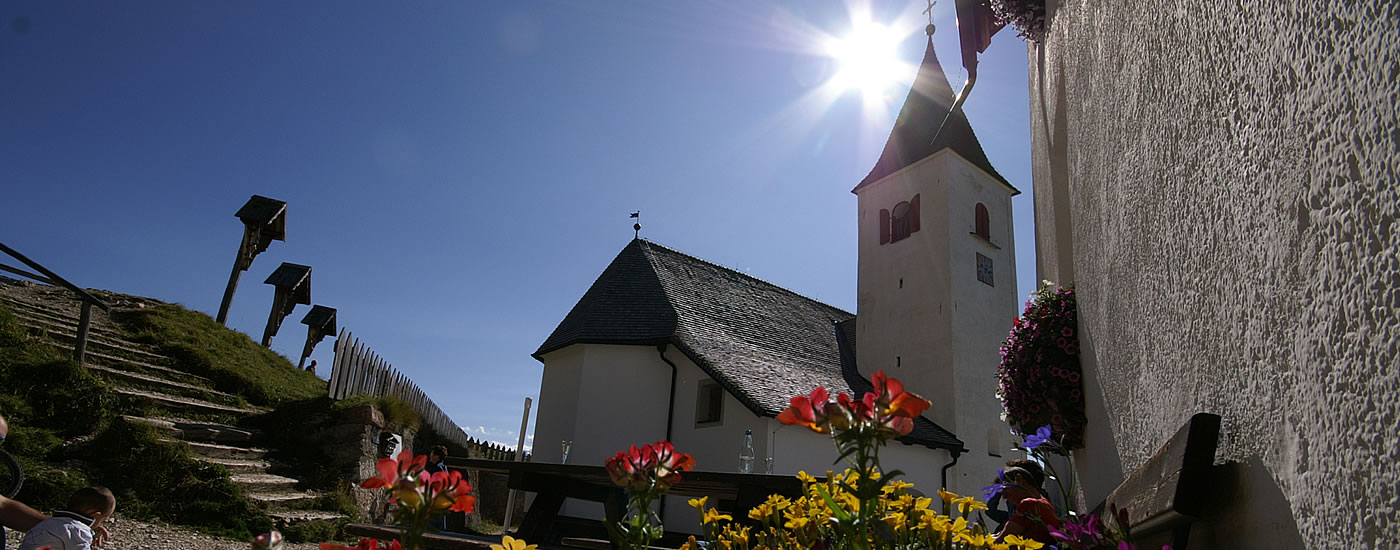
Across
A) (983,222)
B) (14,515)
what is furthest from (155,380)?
(983,222)

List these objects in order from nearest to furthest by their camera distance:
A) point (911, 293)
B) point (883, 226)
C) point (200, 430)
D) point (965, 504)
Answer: point (965, 504), point (200, 430), point (911, 293), point (883, 226)

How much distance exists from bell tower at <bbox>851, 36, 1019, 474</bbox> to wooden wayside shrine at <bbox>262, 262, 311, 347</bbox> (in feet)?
46.1

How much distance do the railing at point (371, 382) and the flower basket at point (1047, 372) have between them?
10.5 m

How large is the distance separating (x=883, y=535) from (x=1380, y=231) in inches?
41.7

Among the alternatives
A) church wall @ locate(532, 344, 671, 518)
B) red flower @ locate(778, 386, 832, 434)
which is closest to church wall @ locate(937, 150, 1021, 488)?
church wall @ locate(532, 344, 671, 518)

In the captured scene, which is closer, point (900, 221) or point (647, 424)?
point (647, 424)

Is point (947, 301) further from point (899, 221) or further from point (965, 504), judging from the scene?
point (965, 504)

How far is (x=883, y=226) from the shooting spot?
21.4 m

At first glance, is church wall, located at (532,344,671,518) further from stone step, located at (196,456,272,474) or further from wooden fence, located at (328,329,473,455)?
stone step, located at (196,456,272,474)

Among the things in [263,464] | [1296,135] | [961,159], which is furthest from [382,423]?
[961,159]

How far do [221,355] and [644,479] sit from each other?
45.9 feet

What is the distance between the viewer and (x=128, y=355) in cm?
1130

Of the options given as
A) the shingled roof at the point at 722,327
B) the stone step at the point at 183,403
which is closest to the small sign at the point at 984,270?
the shingled roof at the point at 722,327

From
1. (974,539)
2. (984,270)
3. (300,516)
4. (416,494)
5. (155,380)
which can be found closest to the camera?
(416,494)
